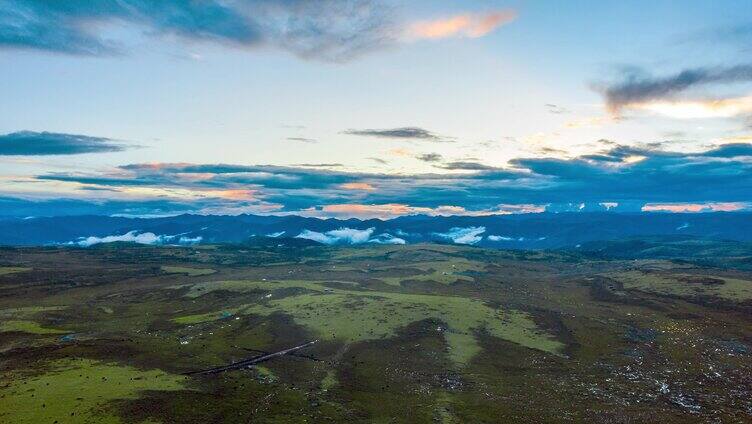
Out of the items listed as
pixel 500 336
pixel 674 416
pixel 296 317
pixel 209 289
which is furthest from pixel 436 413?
pixel 209 289

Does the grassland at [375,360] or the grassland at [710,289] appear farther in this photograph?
the grassland at [710,289]

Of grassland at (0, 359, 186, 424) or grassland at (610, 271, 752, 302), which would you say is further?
grassland at (610, 271, 752, 302)

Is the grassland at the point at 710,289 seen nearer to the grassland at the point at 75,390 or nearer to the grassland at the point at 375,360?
the grassland at the point at 375,360

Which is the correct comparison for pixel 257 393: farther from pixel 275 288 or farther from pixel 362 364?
pixel 275 288

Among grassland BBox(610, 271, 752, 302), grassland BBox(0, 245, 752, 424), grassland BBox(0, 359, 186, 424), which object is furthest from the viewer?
grassland BBox(610, 271, 752, 302)

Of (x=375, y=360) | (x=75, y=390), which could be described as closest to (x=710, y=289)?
(x=375, y=360)

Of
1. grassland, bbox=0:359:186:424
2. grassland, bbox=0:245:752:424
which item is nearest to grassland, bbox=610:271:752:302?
grassland, bbox=0:245:752:424

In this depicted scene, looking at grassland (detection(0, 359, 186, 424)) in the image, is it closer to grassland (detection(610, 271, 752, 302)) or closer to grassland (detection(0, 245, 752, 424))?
grassland (detection(0, 245, 752, 424))

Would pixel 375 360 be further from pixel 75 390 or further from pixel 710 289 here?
pixel 710 289

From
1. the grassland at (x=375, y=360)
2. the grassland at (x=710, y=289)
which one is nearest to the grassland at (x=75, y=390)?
the grassland at (x=375, y=360)
